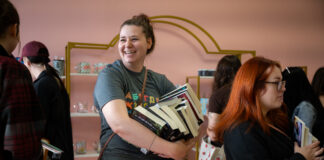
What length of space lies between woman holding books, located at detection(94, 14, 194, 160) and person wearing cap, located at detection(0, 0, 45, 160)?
11.7 inches

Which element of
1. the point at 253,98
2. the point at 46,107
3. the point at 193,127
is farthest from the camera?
the point at 46,107

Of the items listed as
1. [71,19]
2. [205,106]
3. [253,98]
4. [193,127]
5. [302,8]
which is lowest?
[205,106]

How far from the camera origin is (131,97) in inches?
53.7

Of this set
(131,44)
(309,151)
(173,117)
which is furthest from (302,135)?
(131,44)

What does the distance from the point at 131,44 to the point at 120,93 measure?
31 centimetres

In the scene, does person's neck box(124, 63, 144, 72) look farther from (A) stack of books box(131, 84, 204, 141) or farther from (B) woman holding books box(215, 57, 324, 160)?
(B) woman holding books box(215, 57, 324, 160)

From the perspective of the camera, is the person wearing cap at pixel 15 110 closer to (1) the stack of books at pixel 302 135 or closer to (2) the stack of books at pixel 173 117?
(2) the stack of books at pixel 173 117

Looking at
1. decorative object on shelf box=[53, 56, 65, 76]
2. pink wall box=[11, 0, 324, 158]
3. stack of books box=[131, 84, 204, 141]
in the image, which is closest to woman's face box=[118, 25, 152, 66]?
stack of books box=[131, 84, 204, 141]

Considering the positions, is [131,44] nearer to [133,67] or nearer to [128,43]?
[128,43]

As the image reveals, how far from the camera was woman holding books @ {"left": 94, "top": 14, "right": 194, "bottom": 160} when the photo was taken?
114 cm

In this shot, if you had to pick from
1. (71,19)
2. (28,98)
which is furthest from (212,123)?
(71,19)

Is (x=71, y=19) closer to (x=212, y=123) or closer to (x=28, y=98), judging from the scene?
(x=212, y=123)

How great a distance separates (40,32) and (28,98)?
3.07 meters

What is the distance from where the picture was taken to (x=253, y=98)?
4.69ft
